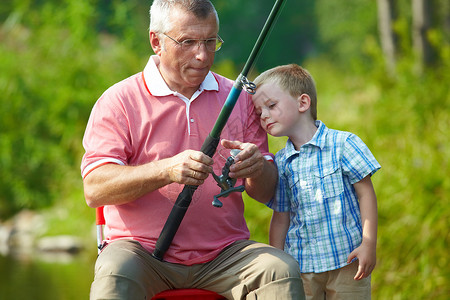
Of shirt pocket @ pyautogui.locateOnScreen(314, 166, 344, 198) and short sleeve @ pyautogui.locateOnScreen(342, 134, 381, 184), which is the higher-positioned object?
short sleeve @ pyautogui.locateOnScreen(342, 134, 381, 184)

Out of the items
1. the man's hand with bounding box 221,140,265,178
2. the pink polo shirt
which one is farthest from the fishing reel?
the pink polo shirt

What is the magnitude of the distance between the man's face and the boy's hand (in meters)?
0.91

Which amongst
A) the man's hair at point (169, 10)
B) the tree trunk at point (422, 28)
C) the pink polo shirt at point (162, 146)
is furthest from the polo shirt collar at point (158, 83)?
the tree trunk at point (422, 28)

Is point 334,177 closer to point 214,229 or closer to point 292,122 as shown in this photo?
point 292,122

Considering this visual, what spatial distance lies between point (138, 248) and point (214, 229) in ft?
1.09

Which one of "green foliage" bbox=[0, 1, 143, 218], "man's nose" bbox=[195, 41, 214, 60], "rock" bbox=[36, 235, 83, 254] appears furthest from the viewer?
"green foliage" bbox=[0, 1, 143, 218]

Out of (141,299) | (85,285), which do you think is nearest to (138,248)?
(141,299)

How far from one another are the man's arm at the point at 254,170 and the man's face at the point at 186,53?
38cm

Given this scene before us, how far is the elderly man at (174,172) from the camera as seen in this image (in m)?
2.68

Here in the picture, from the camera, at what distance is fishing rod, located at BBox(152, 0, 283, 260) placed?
2523 mm

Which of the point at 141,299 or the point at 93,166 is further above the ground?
the point at 93,166

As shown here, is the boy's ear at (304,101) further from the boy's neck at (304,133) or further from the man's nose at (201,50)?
the man's nose at (201,50)

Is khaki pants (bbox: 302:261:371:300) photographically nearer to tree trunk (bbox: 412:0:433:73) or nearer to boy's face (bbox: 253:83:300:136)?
boy's face (bbox: 253:83:300:136)

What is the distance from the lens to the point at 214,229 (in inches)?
116
